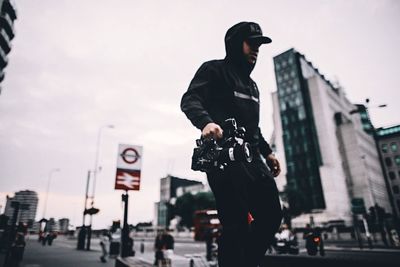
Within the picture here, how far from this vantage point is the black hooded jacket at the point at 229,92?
2.57 m

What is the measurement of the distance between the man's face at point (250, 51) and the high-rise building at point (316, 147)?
2269 inches

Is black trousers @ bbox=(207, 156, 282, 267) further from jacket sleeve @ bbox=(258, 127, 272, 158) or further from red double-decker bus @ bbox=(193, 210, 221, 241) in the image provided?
red double-decker bus @ bbox=(193, 210, 221, 241)

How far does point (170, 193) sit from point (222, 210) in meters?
109

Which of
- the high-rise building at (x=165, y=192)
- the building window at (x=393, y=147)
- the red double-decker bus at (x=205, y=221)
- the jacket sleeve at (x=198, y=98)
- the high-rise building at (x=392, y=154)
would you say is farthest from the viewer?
the high-rise building at (x=165, y=192)

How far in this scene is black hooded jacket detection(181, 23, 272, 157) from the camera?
8.43 ft

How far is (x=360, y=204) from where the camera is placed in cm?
1891

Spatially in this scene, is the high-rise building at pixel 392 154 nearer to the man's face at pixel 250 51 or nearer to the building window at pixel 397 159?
the building window at pixel 397 159

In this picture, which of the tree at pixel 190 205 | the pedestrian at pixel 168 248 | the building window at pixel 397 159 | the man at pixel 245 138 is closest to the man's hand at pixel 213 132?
the man at pixel 245 138

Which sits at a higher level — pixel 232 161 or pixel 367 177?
pixel 367 177

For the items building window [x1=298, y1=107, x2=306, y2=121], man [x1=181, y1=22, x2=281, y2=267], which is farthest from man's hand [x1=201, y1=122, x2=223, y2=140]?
building window [x1=298, y1=107, x2=306, y2=121]

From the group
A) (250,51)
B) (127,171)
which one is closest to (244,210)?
(250,51)

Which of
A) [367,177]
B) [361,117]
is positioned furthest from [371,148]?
[367,177]

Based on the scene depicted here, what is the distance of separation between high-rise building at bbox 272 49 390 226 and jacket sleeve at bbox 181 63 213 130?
57810 millimetres

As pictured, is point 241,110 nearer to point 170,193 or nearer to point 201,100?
point 201,100
